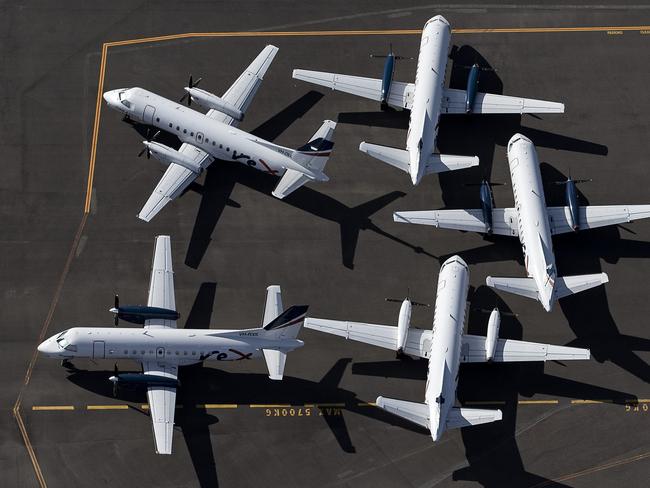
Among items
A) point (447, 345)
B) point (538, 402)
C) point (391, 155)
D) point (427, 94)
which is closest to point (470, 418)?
point (447, 345)

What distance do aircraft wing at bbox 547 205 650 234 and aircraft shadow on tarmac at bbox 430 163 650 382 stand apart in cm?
200

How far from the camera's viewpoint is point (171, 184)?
75.7m

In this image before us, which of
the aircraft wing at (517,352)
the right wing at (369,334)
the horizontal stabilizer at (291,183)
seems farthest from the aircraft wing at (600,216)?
the horizontal stabilizer at (291,183)

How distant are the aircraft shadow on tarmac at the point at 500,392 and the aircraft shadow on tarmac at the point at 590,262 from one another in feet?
10.4

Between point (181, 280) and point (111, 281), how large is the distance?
5409 millimetres

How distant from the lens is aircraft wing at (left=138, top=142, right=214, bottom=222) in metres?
75.1

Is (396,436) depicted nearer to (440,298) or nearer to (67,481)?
(440,298)

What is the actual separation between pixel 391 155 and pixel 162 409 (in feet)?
85.6

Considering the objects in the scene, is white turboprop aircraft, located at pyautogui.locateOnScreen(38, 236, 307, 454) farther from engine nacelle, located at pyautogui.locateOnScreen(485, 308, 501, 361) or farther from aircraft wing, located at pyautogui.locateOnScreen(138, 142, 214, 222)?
engine nacelle, located at pyautogui.locateOnScreen(485, 308, 501, 361)

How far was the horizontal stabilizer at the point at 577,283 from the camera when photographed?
236 ft

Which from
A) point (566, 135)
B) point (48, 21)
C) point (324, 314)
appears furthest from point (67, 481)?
point (566, 135)

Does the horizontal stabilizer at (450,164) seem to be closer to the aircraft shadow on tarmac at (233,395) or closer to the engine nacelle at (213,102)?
the engine nacelle at (213,102)

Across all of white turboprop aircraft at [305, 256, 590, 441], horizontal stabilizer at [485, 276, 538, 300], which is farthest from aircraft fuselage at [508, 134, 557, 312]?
white turboprop aircraft at [305, 256, 590, 441]

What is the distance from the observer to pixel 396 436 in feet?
235
